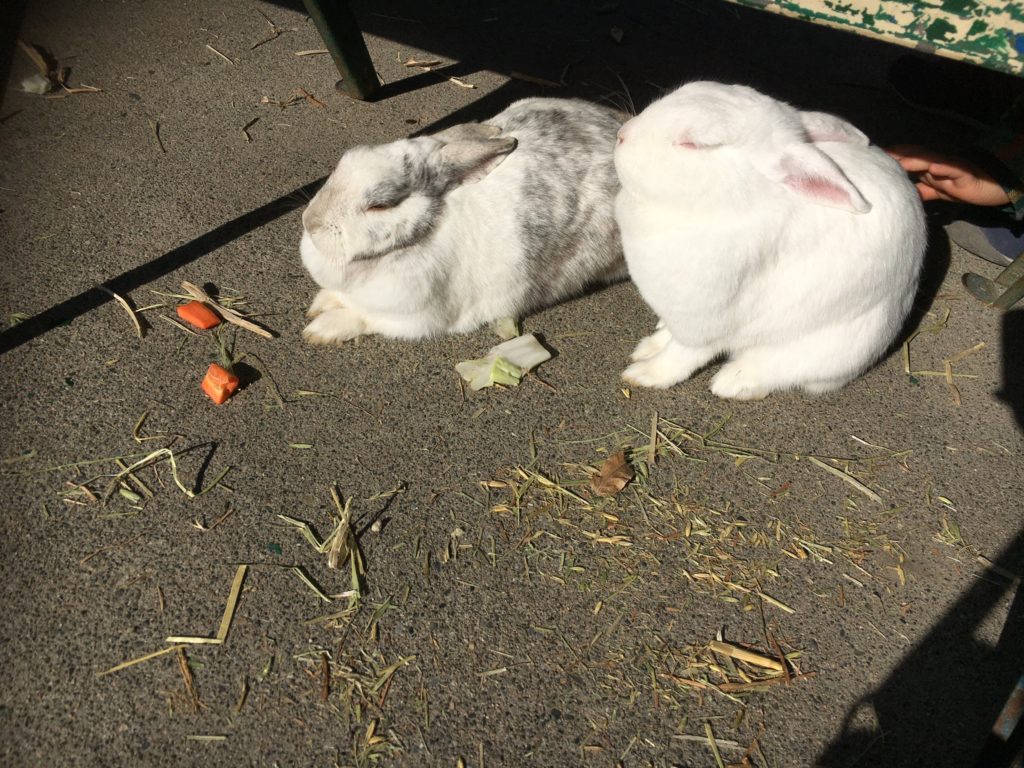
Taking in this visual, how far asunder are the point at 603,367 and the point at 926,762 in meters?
1.72

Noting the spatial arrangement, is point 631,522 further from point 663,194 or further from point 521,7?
point 521,7

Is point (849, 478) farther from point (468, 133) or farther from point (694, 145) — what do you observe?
point (468, 133)

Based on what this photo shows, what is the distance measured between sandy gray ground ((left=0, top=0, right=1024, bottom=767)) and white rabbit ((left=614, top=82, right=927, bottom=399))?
494mm

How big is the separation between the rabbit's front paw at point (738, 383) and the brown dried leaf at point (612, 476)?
0.53 m

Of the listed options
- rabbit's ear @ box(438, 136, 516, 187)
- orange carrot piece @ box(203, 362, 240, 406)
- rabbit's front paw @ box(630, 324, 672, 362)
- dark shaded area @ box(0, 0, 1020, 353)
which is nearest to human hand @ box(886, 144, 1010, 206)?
dark shaded area @ box(0, 0, 1020, 353)

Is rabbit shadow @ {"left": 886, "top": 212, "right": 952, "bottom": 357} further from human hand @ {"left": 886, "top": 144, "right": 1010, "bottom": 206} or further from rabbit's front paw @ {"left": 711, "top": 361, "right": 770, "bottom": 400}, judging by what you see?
rabbit's front paw @ {"left": 711, "top": 361, "right": 770, "bottom": 400}

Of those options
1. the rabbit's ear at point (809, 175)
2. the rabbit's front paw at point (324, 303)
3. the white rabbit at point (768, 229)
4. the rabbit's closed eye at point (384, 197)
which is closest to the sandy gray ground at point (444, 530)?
the rabbit's front paw at point (324, 303)

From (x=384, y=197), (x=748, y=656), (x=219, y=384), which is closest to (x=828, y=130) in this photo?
(x=384, y=197)

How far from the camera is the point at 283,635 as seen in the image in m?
2.15

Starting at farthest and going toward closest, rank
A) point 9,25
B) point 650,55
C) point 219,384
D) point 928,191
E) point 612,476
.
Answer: point 650,55 → point 9,25 → point 928,191 → point 219,384 → point 612,476

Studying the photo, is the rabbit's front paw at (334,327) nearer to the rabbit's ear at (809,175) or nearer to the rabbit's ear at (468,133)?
the rabbit's ear at (468,133)

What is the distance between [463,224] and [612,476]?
3.69ft

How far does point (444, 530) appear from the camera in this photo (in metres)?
2.40

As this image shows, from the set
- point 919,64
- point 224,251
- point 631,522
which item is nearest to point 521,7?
point 919,64
